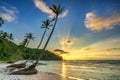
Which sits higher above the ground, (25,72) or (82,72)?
(82,72)

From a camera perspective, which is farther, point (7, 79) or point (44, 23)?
point (44, 23)

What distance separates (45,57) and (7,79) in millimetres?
84009

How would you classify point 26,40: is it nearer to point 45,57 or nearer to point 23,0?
point 23,0

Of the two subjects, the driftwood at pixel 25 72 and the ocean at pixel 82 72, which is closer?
the driftwood at pixel 25 72

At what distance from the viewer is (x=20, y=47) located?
118 ft

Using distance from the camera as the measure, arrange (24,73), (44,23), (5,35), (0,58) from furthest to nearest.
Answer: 1. (0,58)
2. (5,35)
3. (44,23)
4. (24,73)

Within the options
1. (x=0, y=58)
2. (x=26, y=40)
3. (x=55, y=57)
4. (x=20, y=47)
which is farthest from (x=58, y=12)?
(x=55, y=57)

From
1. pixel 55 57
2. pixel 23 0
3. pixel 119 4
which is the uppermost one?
pixel 55 57

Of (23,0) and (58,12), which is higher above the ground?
(58,12)

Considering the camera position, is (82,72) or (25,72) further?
(82,72)

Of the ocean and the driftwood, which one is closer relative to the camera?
the driftwood

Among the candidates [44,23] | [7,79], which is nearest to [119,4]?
[7,79]

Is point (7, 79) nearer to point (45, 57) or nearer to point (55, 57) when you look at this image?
point (45, 57)

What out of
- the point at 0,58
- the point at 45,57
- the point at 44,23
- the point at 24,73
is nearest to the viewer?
the point at 24,73
